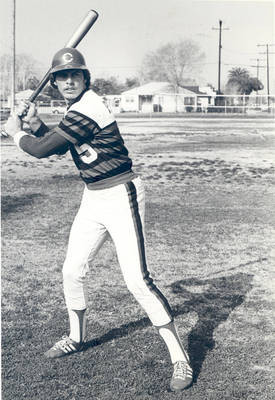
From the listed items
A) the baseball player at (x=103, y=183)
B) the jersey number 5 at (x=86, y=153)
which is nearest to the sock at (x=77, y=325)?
the baseball player at (x=103, y=183)

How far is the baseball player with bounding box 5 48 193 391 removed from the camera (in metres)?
3.39

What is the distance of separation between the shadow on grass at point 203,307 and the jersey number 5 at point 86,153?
1.36m

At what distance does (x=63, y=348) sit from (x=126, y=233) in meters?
0.97

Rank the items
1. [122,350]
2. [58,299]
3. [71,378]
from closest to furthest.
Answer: [71,378] → [122,350] → [58,299]

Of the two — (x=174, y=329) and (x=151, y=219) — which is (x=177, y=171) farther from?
(x=174, y=329)

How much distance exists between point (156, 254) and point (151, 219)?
6.21 feet

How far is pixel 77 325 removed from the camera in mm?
3930

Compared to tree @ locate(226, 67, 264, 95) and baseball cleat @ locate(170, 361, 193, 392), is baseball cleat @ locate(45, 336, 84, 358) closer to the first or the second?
baseball cleat @ locate(170, 361, 193, 392)

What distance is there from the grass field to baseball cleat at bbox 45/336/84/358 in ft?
0.17

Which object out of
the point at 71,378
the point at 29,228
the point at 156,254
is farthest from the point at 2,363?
the point at 29,228

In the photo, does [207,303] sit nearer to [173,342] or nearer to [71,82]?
[173,342]

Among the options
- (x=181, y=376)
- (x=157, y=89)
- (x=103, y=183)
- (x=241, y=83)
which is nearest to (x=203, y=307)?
(x=181, y=376)

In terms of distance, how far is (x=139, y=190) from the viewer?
3.58 m

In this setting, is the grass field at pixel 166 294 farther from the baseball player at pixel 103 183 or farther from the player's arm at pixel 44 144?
the player's arm at pixel 44 144
